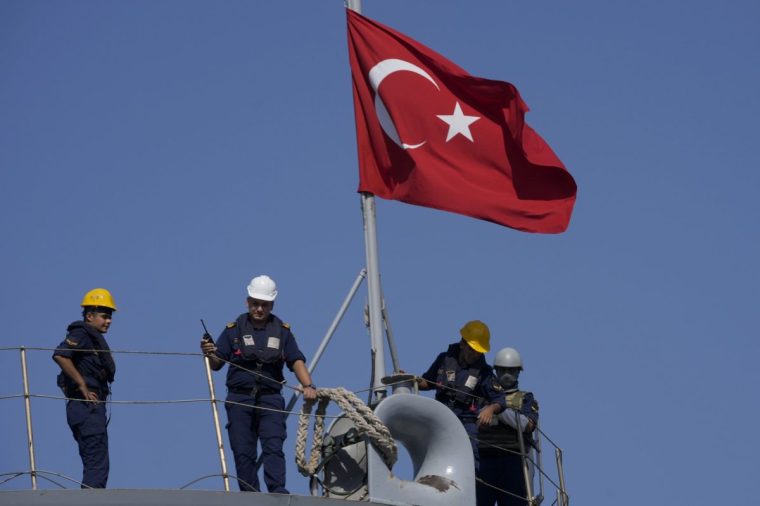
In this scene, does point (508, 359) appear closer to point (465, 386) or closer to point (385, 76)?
point (465, 386)

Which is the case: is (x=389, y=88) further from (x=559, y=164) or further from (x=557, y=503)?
(x=557, y=503)

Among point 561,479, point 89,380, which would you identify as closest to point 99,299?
point 89,380

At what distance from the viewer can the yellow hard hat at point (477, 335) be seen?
15.7 m

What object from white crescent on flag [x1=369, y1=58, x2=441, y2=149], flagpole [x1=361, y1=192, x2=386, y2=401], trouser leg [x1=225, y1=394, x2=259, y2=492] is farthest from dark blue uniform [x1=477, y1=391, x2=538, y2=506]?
white crescent on flag [x1=369, y1=58, x2=441, y2=149]

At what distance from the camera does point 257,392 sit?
13.4 metres

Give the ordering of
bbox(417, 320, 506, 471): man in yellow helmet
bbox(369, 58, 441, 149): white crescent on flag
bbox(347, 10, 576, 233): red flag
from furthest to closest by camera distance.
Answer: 1. bbox(369, 58, 441, 149): white crescent on flag
2. bbox(347, 10, 576, 233): red flag
3. bbox(417, 320, 506, 471): man in yellow helmet

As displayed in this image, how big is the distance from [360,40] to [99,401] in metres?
6.28

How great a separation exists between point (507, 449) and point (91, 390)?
4304mm

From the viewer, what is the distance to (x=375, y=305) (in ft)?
50.0

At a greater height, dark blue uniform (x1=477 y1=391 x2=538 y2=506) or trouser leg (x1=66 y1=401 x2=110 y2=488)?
trouser leg (x1=66 y1=401 x2=110 y2=488)

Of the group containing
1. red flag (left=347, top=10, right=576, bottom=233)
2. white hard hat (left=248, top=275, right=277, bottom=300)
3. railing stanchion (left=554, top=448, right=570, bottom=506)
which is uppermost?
red flag (left=347, top=10, right=576, bottom=233)

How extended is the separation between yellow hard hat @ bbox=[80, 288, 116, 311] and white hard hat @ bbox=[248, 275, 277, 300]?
118cm

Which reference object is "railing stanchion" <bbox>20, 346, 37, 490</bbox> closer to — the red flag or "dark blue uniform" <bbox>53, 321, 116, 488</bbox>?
"dark blue uniform" <bbox>53, 321, 116, 488</bbox>

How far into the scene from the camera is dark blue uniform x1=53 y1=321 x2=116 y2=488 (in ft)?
41.6
